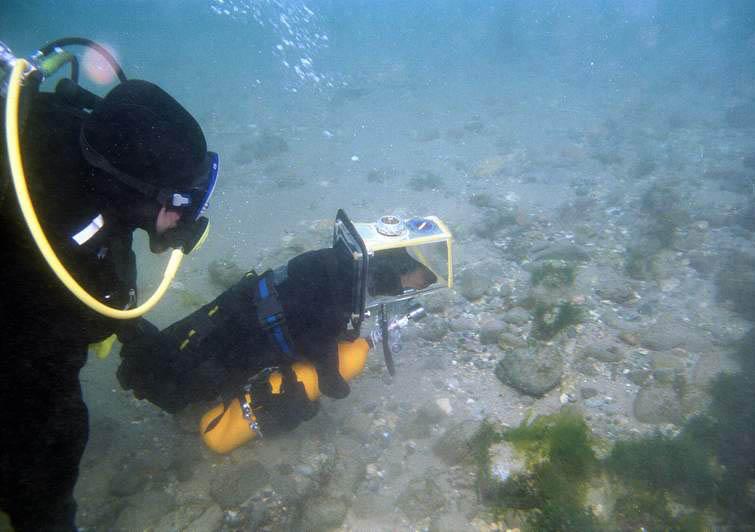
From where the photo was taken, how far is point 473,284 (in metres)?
6.70

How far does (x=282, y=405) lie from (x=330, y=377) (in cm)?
55

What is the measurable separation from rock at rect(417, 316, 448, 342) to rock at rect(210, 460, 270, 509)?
9.32 ft

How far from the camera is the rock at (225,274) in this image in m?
7.34

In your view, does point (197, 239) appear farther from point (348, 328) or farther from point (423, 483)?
point (423, 483)

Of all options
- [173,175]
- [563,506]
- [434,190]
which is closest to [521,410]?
[563,506]

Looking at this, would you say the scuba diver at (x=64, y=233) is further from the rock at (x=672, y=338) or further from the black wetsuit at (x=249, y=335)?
the rock at (x=672, y=338)

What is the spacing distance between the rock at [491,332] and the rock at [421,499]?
2294 millimetres

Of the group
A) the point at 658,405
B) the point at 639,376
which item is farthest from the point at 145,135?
the point at 639,376

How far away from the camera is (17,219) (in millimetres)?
1918

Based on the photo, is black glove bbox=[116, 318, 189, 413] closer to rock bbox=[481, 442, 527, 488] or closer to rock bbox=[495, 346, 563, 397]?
rock bbox=[481, 442, 527, 488]

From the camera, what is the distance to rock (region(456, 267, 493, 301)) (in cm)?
660

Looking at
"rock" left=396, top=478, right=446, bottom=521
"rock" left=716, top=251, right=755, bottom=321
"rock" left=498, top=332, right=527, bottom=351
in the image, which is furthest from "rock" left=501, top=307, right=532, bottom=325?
"rock" left=716, top=251, right=755, bottom=321

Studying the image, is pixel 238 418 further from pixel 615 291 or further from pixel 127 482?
pixel 615 291

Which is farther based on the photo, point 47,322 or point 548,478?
point 548,478
